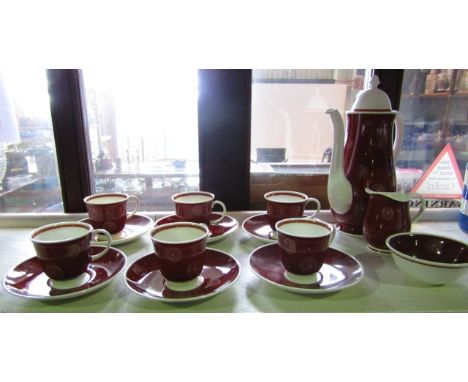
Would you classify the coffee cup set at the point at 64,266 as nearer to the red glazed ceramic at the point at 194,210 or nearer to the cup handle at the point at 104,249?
the cup handle at the point at 104,249

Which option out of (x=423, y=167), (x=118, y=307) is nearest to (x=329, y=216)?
(x=423, y=167)

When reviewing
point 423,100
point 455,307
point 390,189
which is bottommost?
point 455,307

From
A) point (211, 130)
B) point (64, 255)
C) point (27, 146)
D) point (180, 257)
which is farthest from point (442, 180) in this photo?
point (27, 146)

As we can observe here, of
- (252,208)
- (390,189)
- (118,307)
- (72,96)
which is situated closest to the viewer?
(118,307)

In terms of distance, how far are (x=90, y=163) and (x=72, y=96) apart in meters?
0.20

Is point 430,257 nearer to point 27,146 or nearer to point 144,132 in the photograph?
point 144,132

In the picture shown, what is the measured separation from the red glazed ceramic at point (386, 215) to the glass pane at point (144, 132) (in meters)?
0.52

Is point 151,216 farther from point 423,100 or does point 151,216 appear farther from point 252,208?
point 423,100

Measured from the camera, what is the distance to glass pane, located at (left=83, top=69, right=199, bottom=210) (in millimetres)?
951

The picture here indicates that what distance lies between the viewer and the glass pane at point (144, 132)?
0.95 metres

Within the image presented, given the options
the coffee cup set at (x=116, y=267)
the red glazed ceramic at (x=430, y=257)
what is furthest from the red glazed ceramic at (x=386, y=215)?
the coffee cup set at (x=116, y=267)

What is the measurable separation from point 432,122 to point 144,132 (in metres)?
0.89

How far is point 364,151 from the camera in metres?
0.74

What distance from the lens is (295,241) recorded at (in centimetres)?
55
